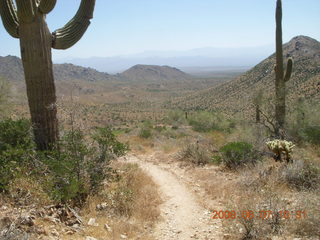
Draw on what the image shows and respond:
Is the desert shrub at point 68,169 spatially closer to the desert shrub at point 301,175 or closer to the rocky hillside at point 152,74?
the desert shrub at point 301,175

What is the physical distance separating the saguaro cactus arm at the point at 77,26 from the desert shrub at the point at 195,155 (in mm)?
5005

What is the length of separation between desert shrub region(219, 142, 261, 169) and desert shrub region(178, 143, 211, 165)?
0.85 m

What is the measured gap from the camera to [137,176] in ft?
22.6

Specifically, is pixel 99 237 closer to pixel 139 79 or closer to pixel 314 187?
pixel 314 187

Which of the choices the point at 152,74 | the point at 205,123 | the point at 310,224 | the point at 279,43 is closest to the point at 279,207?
the point at 310,224

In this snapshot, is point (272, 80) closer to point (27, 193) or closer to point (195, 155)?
point (195, 155)

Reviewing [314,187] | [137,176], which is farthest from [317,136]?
[137,176]

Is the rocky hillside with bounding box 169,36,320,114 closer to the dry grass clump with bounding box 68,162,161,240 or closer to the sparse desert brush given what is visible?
the sparse desert brush

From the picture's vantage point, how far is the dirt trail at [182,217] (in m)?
4.48

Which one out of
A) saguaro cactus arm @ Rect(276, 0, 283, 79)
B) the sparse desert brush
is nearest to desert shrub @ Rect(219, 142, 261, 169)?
the sparse desert brush

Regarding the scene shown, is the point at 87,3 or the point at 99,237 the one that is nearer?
the point at 99,237

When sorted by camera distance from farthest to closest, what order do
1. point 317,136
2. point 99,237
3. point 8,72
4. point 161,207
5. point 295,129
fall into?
point 8,72
point 295,129
point 317,136
point 161,207
point 99,237

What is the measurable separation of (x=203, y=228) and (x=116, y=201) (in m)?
1.75
